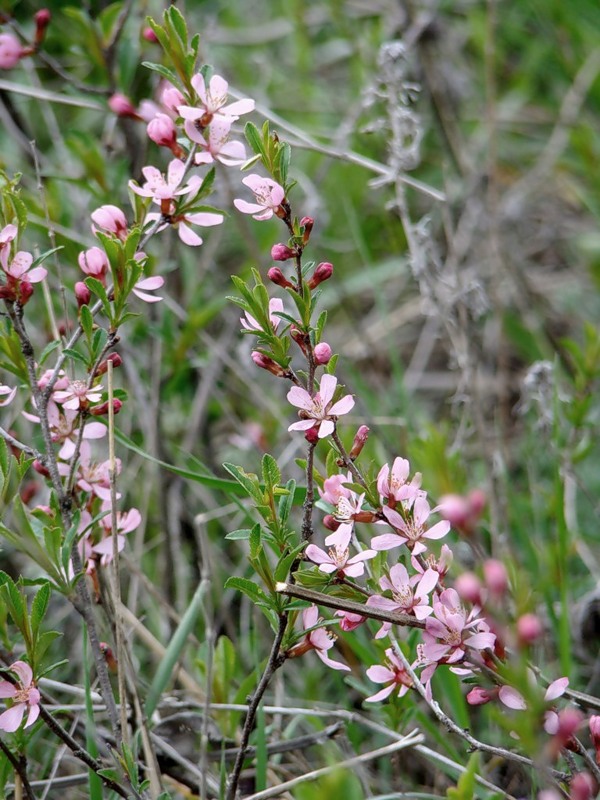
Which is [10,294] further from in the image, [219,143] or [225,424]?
[225,424]

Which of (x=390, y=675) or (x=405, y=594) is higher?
(x=405, y=594)

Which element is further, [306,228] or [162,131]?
[162,131]

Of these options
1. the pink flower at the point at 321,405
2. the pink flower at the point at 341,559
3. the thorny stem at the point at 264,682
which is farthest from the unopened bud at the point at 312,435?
the thorny stem at the point at 264,682

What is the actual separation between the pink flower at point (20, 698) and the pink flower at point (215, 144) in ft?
2.29

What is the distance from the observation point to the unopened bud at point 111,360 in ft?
3.99

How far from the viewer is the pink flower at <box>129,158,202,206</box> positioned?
1.23 metres

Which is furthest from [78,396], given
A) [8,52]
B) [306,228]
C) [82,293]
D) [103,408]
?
[8,52]

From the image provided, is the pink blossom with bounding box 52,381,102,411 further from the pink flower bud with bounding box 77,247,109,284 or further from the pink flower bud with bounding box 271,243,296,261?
the pink flower bud with bounding box 271,243,296,261

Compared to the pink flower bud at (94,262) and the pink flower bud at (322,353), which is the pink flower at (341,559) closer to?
the pink flower bud at (322,353)

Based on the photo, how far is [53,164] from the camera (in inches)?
112

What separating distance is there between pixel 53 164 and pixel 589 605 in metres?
2.01

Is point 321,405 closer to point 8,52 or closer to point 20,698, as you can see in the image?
point 20,698

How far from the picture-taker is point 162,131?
1.29 m

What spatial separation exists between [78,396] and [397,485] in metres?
0.43
